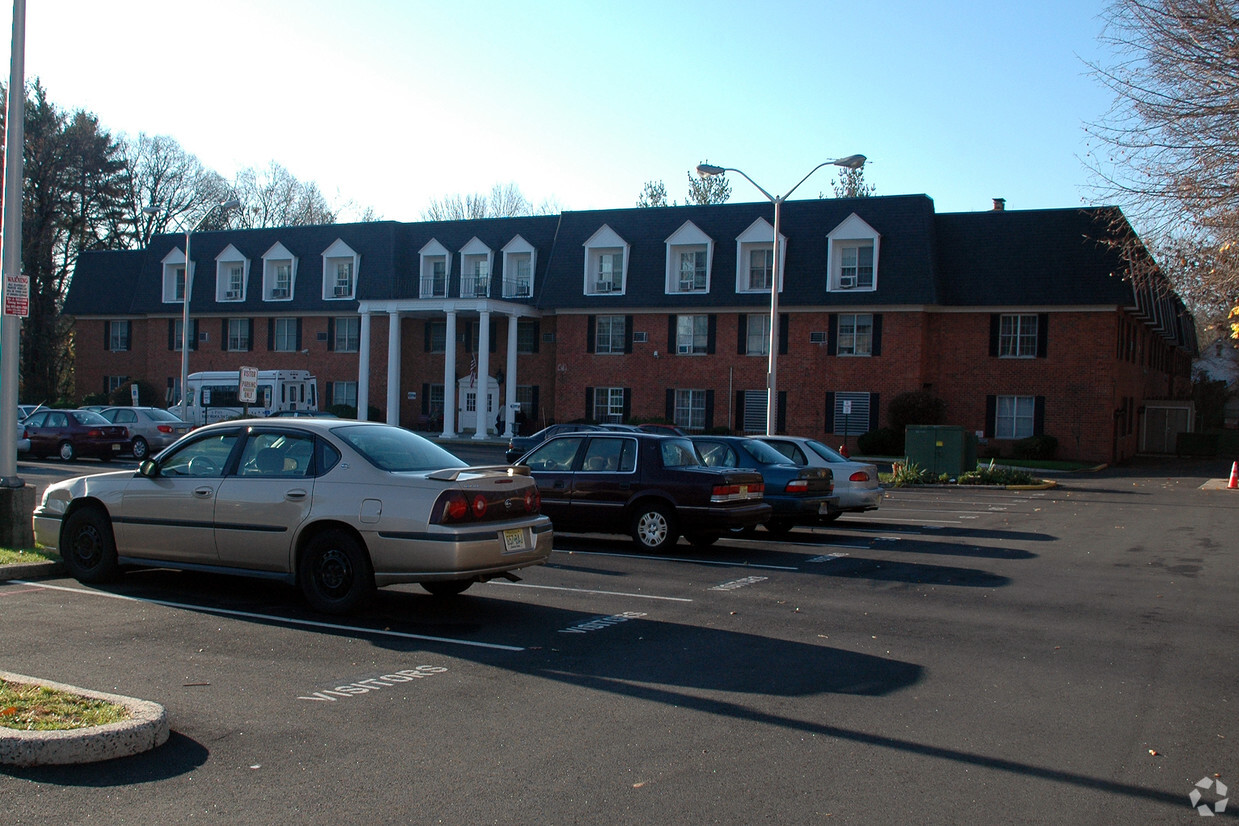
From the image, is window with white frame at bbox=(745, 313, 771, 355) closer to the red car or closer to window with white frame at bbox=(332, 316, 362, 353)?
window with white frame at bbox=(332, 316, 362, 353)

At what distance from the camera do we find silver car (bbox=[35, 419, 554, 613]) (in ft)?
28.3

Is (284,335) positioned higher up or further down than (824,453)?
higher up

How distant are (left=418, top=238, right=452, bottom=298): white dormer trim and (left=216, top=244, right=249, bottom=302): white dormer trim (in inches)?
411

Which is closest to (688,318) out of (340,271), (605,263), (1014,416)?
(605,263)

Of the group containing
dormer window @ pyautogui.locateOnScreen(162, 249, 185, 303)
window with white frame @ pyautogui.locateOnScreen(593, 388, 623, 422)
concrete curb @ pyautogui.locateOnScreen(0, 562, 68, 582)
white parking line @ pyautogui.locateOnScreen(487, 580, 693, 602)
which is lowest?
white parking line @ pyautogui.locateOnScreen(487, 580, 693, 602)

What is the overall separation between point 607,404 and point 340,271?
16194mm

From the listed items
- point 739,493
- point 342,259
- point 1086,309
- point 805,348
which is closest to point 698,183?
point 342,259

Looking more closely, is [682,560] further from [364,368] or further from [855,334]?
[364,368]

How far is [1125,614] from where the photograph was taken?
9.93m

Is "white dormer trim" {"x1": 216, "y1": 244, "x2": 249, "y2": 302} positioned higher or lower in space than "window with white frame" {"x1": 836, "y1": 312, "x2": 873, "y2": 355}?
higher

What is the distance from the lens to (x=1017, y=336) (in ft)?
128

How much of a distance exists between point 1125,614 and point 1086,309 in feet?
101

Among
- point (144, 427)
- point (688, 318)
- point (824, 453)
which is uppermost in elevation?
point (688, 318)

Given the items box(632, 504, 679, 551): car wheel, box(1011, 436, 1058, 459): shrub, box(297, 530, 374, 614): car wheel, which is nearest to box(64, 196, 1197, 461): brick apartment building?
box(1011, 436, 1058, 459): shrub
